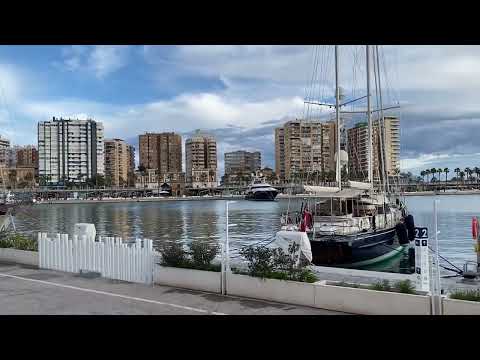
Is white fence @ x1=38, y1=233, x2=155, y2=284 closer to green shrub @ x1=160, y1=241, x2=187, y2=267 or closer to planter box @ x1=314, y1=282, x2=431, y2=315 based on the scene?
green shrub @ x1=160, y1=241, x2=187, y2=267

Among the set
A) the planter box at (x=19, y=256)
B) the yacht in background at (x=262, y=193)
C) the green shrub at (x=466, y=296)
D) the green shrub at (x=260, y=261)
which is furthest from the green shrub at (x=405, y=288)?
the yacht in background at (x=262, y=193)

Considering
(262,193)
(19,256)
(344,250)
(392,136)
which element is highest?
(392,136)

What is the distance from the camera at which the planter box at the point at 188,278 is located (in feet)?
30.1

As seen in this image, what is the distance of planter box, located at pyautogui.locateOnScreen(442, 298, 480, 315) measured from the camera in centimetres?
663

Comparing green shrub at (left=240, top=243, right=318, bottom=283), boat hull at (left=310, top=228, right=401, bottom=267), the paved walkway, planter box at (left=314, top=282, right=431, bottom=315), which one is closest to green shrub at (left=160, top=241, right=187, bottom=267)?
the paved walkway

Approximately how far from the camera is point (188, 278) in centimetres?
954

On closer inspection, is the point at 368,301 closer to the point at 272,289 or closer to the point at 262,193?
the point at 272,289

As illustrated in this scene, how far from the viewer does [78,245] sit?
11.5 metres

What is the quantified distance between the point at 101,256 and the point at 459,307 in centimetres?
763

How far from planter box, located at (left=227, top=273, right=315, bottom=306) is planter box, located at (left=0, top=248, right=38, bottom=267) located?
6.77 meters

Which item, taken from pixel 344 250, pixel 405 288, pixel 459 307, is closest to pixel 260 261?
pixel 405 288
